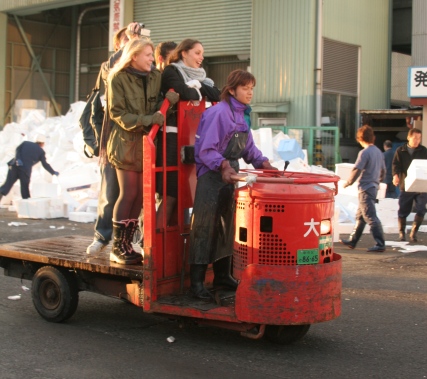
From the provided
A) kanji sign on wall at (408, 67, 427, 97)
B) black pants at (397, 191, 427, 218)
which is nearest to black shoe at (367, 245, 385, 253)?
black pants at (397, 191, 427, 218)

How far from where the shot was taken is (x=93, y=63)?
1420 inches

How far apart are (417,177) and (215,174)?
649cm

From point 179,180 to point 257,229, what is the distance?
1042mm

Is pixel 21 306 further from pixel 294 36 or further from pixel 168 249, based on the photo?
pixel 294 36

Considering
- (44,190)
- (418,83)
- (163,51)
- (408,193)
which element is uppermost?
(418,83)

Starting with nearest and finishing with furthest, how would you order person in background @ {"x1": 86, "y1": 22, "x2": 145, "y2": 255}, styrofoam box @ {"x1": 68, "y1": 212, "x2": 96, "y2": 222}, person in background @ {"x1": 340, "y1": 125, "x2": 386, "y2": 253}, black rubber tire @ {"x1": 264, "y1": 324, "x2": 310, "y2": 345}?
black rubber tire @ {"x1": 264, "y1": 324, "x2": 310, "y2": 345}
person in background @ {"x1": 86, "y1": 22, "x2": 145, "y2": 255}
person in background @ {"x1": 340, "y1": 125, "x2": 386, "y2": 253}
styrofoam box @ {"x1": 68, "y1": 212, "x2": 96, "y2": 222}

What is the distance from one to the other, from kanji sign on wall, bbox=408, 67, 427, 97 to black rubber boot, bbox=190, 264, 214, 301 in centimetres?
1410

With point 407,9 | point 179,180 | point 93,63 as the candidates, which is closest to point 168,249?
point 179,180

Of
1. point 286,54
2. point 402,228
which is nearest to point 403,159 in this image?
point 402,228

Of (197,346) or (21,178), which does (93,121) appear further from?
(21,178)

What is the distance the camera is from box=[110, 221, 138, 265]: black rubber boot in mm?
6449

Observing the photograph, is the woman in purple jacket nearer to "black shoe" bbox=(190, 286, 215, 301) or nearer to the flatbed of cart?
→ "black shoe" bbox=(190, 286, 215, 301)

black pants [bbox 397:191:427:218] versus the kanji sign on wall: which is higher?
the kanji sign on wall

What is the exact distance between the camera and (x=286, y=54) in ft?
75.5
